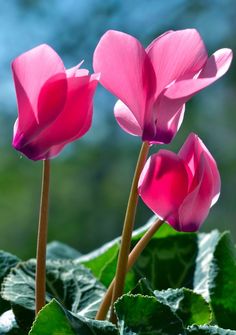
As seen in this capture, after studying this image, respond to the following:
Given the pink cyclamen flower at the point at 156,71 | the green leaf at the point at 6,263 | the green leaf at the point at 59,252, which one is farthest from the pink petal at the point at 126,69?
the green leaf at the point at 59,252

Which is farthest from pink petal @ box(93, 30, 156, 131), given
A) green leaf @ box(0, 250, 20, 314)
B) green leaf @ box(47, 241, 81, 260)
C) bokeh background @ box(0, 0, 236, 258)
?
bokeh background @ box(0, 0, 236, 258)

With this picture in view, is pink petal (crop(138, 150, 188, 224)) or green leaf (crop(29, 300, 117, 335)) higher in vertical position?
pink petal (crop(138, 150, 188, 224))

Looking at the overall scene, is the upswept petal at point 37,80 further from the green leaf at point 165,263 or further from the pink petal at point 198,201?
the green leaf at point 165,263

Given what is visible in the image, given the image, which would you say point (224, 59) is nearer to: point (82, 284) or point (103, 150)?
point (82, 284)

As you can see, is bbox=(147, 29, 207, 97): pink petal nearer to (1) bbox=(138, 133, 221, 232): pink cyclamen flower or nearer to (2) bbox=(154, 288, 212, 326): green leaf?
(1) bbox=(138, 133, 221, 232): pink cyclamen flower

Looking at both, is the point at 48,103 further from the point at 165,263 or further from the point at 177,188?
the point at 165,263

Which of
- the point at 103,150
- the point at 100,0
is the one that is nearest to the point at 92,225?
the point at 103,150

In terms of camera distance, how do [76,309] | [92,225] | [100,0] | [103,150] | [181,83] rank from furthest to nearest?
1. [100,0]
2. [103,150]
3. [92,225]
4. [76,309]
5. [181,83]
